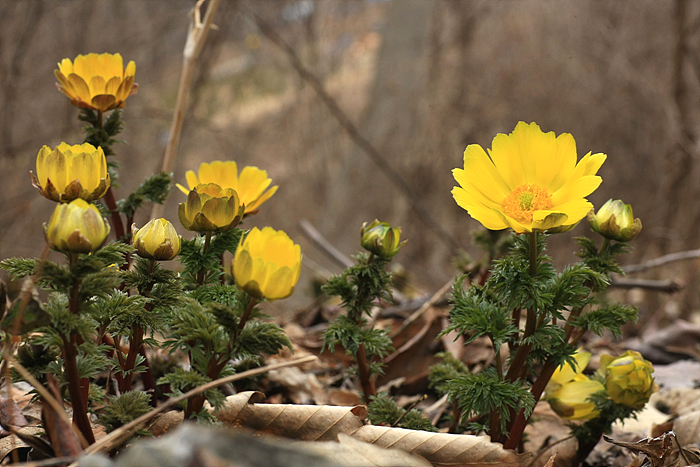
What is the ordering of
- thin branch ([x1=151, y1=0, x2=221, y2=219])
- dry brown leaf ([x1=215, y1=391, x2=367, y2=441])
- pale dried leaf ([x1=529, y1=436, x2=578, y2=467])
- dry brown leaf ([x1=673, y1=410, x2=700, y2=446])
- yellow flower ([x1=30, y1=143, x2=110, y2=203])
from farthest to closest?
thin branch ([x1=151, y1=0, x2=221, y2=219]) < dry brown leaf ([x1=673, y1=410, x2=700, y2=446]) < pale dried leaf ([x1=529, y1=436, x2=578, y2=467]) < dry brown leaf ([x1=215, y1=391, x2=367, y2=441]) < yellow flower ([x1=30, y1=143, x2=110, y2=203])

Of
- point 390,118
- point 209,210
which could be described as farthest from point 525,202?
point 390,118

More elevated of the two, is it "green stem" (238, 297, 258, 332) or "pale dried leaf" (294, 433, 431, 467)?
"green stem" (238, 297, 258, 332)

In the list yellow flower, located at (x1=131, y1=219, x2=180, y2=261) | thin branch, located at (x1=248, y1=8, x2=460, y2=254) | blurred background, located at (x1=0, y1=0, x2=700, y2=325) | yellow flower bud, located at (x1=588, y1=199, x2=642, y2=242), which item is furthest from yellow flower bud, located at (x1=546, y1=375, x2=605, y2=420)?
blurred background, located at (x1=0, y1=0, x2=700, y2=325)

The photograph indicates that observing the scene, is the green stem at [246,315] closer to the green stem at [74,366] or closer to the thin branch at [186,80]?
the green stem at [74,366]

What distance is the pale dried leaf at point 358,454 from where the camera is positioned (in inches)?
34.3

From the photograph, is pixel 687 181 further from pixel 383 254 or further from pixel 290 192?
pixel 290 192

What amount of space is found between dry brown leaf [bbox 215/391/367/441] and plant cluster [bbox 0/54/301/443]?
0.13 metres

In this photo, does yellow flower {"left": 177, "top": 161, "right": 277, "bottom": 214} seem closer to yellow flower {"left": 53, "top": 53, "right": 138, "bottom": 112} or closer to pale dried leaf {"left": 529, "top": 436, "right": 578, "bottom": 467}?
yellow flower {"left": 53, "top": 53, "right": 138, "bottom": 112}

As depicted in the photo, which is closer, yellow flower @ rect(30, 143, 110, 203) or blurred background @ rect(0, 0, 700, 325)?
yellow flower @ rect(30, 143, 110, 203)

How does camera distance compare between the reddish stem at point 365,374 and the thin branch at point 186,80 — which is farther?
the thin branch at point 186,80


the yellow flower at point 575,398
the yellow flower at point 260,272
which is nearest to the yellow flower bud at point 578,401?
the yellow flower at point 575,398

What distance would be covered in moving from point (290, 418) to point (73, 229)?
554mm

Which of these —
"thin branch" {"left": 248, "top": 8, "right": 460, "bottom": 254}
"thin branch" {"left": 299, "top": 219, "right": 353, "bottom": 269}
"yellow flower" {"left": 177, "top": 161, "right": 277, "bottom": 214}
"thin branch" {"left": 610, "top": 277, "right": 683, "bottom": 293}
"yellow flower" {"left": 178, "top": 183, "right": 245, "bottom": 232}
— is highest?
"thin branch" {"left": 248, "top": 8, "right": 460, "bottom": 254}

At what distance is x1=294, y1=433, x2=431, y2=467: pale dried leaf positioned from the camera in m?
0.87
